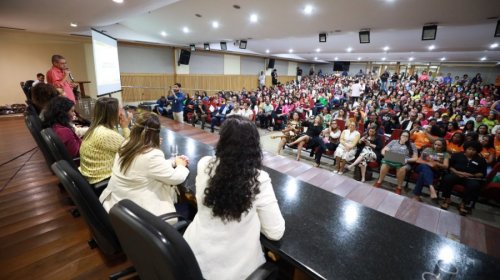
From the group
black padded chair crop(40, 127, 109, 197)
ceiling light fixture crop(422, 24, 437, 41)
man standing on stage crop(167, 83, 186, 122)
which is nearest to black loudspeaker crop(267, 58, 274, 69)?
man standing on stage crop(167, 83, 186, 122)

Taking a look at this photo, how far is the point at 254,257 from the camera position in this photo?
1.01 m

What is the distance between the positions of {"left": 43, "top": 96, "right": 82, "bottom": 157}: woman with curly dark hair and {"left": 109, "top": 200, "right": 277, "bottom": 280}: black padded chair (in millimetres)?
1856

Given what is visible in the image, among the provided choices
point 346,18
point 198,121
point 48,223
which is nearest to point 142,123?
point 48,223

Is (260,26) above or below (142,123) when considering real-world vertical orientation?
above

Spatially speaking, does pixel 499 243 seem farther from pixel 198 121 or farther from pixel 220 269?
pixel 198 121

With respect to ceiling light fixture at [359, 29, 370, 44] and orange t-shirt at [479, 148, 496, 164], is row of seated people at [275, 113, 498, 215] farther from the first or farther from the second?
ceiling light fixture at [359, 29, 370, 44]

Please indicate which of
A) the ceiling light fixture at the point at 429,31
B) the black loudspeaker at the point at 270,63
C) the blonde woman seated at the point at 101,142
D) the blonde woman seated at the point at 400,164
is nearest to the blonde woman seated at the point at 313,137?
the blonde woman seated at the point at 400,164

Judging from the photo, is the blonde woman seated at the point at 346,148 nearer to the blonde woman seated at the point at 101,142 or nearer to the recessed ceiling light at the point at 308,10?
the recessed ceiling light at the point at 308,10


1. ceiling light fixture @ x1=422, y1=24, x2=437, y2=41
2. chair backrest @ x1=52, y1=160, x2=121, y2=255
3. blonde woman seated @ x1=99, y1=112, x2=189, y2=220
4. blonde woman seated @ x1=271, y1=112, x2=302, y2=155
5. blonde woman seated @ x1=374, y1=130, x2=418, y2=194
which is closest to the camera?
chair backrest @ x1=52, y1=160, x2=121, y2=255

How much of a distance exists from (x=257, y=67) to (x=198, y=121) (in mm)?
9993

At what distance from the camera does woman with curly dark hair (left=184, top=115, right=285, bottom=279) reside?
96 cm

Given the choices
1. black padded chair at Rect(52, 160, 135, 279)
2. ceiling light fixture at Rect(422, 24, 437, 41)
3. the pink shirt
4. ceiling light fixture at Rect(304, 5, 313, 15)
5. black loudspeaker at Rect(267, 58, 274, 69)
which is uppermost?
black loudspeaker at Rect(267, 58, 274, 69)

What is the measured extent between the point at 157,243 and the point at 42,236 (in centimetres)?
203

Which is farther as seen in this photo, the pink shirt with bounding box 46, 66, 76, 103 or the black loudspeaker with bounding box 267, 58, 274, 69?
the black loudspeaker with bounding box 267, 58, 274, 69
